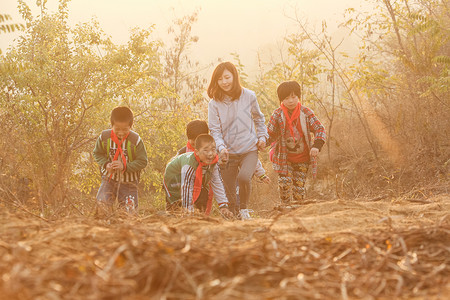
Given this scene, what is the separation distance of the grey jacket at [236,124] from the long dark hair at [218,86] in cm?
6

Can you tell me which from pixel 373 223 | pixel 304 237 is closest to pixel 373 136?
pixel 373 223

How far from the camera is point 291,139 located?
617 cm

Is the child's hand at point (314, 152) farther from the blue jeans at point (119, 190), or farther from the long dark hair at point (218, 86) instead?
the blue jeans at point (119, 190)

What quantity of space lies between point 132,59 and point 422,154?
557cm

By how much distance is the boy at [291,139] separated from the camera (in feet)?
20.1

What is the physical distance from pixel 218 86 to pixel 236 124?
0.49 metres

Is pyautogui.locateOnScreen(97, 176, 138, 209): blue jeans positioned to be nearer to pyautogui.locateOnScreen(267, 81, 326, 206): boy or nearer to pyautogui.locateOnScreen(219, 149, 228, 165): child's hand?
pyautogui.locateOnScreen(219, 149, 228, 165): child's hand

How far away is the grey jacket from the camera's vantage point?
5754 millimetres

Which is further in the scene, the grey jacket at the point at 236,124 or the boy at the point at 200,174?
the grey jacket at the point at 236,124

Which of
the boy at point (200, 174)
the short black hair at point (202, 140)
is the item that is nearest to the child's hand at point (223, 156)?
the boy at point (200, 174)

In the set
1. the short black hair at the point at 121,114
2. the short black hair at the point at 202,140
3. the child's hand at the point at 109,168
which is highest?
the short black hair at the point at 121,114

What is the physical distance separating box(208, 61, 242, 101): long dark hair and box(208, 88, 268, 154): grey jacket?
0.06m

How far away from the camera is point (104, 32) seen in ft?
32.4

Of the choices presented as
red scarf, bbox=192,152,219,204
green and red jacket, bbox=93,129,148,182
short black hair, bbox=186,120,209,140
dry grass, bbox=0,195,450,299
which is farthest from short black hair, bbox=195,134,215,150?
dry grass, bbox=0,195,450,299
